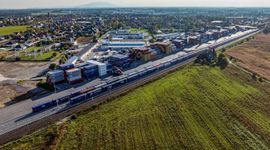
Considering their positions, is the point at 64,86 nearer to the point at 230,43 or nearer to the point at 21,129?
the point at 21,129

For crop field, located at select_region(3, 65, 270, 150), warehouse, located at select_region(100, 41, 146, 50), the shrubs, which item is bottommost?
crop field, located at select_region(3, 65, 270, 150)

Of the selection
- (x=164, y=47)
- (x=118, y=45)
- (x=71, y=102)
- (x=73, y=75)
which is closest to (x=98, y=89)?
(x=71, y=102)

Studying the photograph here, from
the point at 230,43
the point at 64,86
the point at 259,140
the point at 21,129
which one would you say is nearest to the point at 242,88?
the point at 259,140

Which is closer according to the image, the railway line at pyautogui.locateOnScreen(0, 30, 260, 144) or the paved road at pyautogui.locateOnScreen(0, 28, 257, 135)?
the railway line at pyautogui.locateOnScreen(0, 30, 260, 144)

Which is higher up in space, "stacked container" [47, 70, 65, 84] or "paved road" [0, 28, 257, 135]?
"stacked container" [47, 70, 65, 84]

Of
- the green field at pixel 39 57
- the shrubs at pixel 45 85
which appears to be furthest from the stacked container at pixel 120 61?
the green field at pixel 39 57

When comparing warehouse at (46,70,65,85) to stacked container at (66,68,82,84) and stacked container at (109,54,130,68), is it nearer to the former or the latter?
stacked container at (66,68,82,84)

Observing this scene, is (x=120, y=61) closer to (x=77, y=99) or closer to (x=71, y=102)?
(x=77, y=99)

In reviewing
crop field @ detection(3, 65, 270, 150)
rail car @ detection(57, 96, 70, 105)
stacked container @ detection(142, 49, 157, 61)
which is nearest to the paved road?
rail car @ detection(57, 96, 70, 105)
